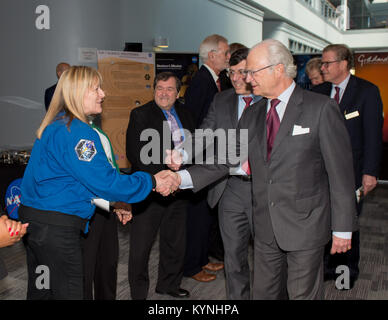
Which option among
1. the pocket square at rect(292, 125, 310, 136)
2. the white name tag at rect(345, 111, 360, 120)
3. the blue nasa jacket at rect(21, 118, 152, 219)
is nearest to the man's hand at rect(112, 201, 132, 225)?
the blue nasa jacket at rect(21, 118, 152, 219)

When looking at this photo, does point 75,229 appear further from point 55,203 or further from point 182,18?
point 182,18

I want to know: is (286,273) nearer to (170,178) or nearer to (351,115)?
(170,178)

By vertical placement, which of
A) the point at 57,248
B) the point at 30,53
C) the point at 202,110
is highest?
the point at 30,53

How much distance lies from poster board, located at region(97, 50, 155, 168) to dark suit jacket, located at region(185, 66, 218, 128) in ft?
10.0

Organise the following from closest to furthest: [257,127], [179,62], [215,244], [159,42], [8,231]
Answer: [8,231], [257,127], [215,244], [179,62], [159,42]

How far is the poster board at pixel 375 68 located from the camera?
7.45 m

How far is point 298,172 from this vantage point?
7.04 ft

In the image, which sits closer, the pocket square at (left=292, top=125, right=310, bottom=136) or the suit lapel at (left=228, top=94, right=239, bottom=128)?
the pocket square at (left=292, top=125, right=310, bottom=136)

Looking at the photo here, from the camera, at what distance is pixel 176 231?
341 cm

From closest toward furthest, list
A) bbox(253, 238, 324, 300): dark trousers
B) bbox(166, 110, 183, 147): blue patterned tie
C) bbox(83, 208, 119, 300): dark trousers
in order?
bbox(253, 238, 324, 300): dark trousers, bbox(83, 208, 119, 300): dark trousers, bbox(166, 110, 183, 147): blue patterned tie

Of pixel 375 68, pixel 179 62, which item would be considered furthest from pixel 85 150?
pixel 375 68

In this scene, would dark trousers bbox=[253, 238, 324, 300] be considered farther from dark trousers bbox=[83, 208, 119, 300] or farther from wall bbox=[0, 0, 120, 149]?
wall bbox=[0, 0, 120, 149]

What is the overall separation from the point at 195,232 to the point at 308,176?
185cm

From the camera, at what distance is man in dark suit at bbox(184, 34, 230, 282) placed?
3750 mm
